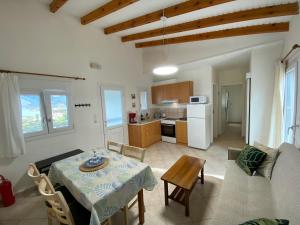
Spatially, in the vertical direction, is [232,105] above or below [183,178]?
above

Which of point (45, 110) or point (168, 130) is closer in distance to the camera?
point (45, 110)

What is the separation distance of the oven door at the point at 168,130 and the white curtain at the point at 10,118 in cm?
371

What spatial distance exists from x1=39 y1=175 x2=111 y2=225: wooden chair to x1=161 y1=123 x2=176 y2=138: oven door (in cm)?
353

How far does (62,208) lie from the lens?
3.85 feet

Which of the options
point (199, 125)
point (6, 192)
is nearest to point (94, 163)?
point (6, 192)

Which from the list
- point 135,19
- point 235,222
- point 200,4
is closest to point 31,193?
point 235,222

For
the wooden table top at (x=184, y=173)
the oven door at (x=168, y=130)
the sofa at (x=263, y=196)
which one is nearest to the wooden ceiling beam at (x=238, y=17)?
the sofa at (x=263, y=196)

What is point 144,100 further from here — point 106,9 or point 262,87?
point 262,87

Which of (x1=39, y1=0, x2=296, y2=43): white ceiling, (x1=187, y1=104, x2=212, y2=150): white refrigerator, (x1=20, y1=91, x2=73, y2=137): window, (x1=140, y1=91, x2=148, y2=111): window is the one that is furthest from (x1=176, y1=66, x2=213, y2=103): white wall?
(x1=20, y1=91, x2=73, y2=137): window

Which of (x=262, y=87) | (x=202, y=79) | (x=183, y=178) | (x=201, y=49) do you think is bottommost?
(x=183, y=178)

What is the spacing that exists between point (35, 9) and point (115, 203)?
3.47 metres

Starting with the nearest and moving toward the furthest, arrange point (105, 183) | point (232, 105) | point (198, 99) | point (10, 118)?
point (105, 183)
point (10, 118)
point (198, 99)
point (232, 105)

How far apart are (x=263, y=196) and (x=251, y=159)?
1.83 feet

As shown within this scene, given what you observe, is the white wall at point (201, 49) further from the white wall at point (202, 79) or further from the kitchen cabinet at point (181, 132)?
the kitchen cabinet at point (181, 132)
